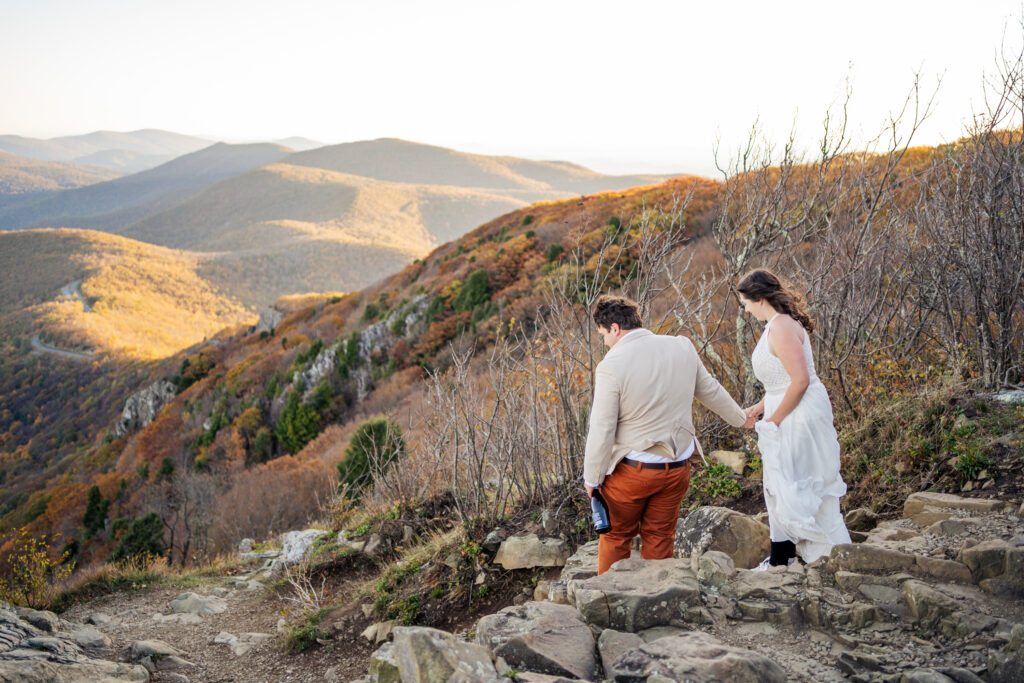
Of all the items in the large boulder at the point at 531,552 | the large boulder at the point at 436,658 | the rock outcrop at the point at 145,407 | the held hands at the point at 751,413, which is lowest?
the rock outcrop at the point at 145,407

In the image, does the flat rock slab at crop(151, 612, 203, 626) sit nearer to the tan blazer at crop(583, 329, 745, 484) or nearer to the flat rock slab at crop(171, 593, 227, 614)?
the flat rock slab at crop(171, 593, 227, 614)

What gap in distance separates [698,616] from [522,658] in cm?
80

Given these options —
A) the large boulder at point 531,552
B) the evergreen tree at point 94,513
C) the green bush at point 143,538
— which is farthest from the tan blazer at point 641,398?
the evergreen tree at point 94,513

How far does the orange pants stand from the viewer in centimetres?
269

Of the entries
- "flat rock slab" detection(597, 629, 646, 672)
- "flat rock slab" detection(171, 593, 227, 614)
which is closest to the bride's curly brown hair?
"flat rock slab" detection(597, 629, 646, 672)

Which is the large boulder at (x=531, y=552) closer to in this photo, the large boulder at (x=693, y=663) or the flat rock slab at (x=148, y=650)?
the large boulder at (x=693, y=663)

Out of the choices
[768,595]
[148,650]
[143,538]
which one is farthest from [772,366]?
[143,538]

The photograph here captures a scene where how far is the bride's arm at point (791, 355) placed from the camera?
2625 millimetres

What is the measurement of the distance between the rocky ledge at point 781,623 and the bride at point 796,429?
182mm

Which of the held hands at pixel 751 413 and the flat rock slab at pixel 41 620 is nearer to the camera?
the held hands at pixel 751 413

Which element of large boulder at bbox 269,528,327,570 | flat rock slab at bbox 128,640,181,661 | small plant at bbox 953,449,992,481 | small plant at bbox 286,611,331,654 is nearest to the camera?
small plant at bbox 953,449,992,481

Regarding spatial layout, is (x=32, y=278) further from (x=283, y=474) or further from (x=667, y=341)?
(x=667, y=341)

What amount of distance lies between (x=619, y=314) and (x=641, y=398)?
40 cm

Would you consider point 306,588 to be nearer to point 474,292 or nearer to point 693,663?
point 693,663
